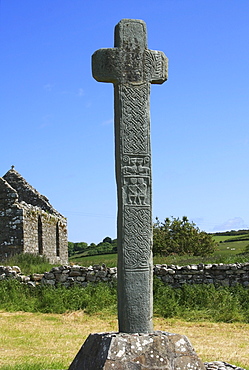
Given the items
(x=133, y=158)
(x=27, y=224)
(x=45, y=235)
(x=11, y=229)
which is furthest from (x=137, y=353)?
(x=45, y=235)

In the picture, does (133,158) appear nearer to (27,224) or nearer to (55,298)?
(55,298)

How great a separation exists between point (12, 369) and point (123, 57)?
4713 millimetres

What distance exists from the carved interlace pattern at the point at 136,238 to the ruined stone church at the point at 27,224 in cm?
1296

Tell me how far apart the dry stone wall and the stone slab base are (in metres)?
8.30

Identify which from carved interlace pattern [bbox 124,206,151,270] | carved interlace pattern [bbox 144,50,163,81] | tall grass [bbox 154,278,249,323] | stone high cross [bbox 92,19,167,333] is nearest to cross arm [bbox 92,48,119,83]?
stone high cross [bbox 92,19,167,333]

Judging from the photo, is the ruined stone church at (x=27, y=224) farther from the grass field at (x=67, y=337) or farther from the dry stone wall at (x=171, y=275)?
the grass field at (x=67, y=337)

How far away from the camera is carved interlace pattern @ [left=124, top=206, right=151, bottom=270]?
19.6ft

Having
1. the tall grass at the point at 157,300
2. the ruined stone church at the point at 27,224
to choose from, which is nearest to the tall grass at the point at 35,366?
the tall grass at the point at 157,300

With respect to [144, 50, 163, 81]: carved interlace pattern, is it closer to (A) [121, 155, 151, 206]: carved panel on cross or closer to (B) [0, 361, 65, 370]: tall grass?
(A) [121, 155, 151, 206]: carved panel on cross

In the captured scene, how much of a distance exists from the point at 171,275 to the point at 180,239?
2156 cm

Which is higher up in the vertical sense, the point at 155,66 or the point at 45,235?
the point at 155,66

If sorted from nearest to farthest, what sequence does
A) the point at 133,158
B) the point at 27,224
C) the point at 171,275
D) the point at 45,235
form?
the point at 133,158 → the point at 171,275 → the point at 27,224 → the point at 45,235

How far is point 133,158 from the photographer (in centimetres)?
612

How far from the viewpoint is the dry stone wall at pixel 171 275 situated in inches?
555
